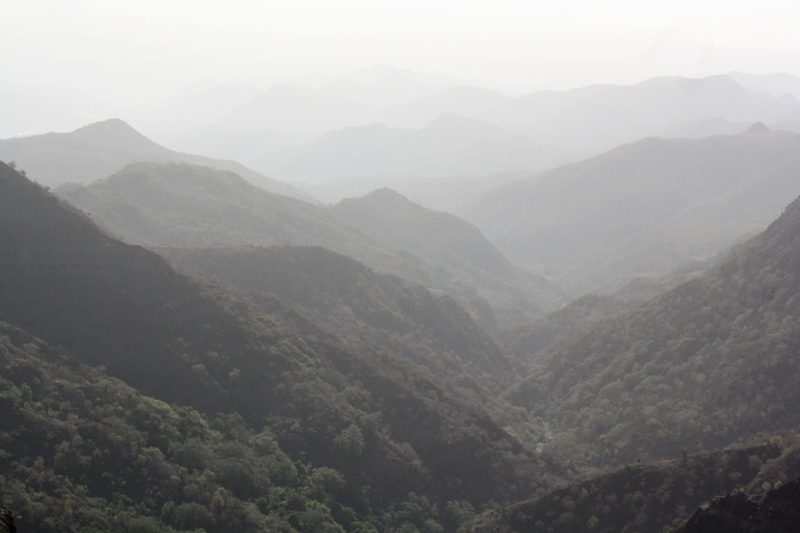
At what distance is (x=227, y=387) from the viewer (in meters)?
41.5

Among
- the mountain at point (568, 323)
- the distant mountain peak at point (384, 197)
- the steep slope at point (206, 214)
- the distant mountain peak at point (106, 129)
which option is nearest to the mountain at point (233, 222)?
the steep slope at point (206, 214)

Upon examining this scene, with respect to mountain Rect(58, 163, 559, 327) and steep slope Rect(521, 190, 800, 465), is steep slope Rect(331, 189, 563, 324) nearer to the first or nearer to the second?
mountain Rect(58, 163, 559, 327)

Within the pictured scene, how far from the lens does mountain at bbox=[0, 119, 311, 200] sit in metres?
141

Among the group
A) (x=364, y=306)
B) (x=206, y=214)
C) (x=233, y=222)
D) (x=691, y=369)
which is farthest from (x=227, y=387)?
(x=206, y=214)

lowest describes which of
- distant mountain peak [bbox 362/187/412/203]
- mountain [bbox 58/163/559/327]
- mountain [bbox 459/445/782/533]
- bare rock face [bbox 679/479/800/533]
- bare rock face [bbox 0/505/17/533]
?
mountain [bbox 459/445/782/533]

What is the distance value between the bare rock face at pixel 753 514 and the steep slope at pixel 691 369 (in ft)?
76.5

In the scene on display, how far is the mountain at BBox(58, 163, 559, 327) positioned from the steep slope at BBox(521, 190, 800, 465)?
3431 centimetres

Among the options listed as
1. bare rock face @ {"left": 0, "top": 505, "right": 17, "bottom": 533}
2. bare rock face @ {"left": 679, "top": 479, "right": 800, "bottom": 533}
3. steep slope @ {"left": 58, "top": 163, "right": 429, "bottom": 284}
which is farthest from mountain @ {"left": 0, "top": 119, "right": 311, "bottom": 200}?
bare rock face @ {"left": 679, "top": 479, "right": 800, "bottom": 533}

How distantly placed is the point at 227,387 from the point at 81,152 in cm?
13739

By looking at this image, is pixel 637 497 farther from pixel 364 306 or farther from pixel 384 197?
pixel 384 197

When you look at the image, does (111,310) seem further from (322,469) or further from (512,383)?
(512,383)

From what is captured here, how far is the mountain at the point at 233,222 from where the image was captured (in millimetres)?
93625

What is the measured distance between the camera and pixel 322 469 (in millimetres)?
38344

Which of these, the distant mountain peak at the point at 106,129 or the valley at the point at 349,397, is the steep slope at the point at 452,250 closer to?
the valley at the point at 349,397
